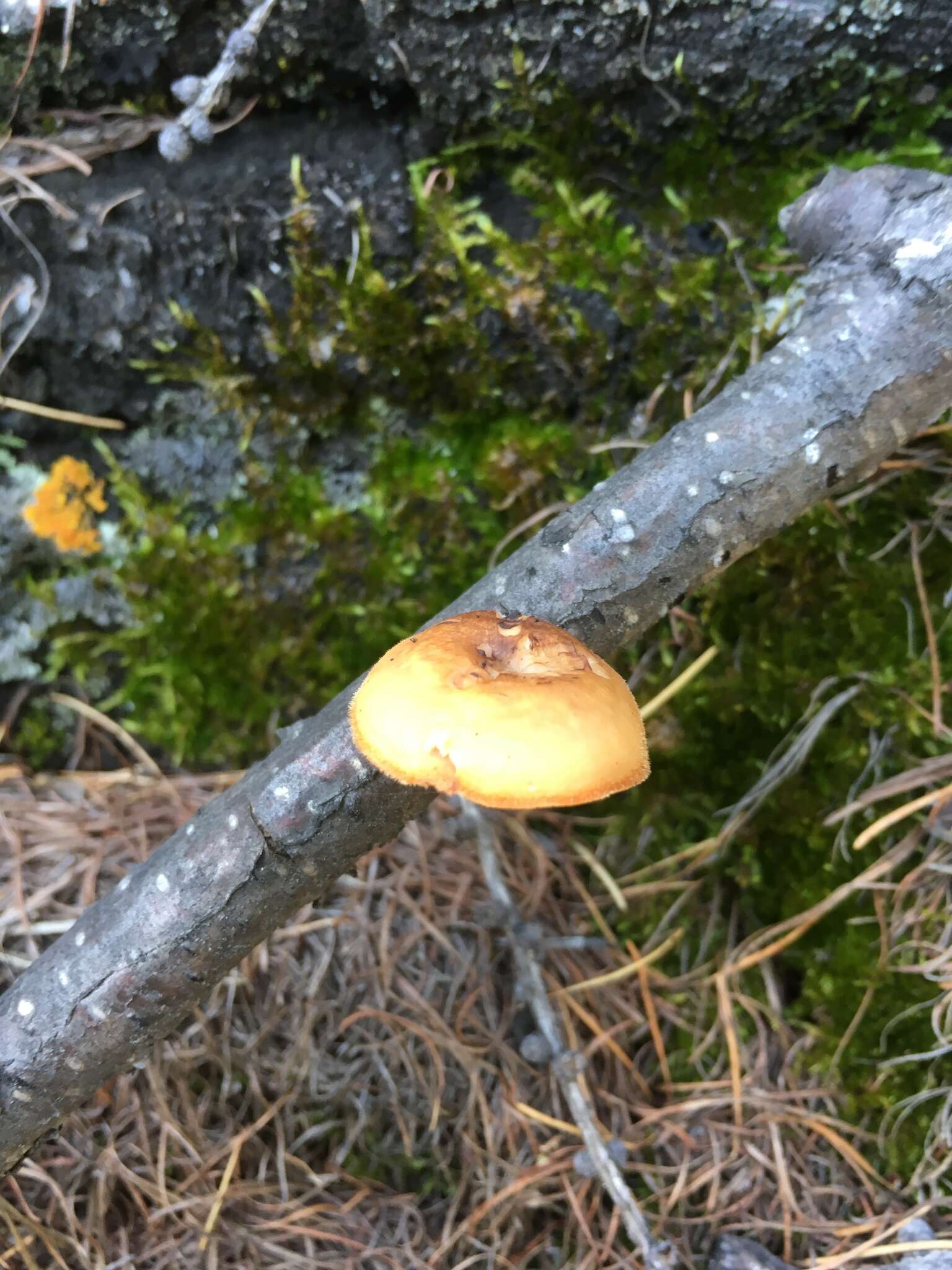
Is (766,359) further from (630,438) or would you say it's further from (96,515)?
(96,515)

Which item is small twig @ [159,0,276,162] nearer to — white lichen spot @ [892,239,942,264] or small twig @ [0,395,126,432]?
small twig @ [0,395,126,432]

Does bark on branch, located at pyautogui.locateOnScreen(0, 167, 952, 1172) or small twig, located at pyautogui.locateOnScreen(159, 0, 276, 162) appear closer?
bark on branch, located at pyautogui.locateOnScreen(0, 167, 952, 1172)

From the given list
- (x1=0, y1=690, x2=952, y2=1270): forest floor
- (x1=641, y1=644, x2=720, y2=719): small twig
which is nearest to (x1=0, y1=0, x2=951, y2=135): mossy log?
(x1=641, y1=644, x2=720, y2=719): small twig

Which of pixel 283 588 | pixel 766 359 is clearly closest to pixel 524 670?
pixel 766 359

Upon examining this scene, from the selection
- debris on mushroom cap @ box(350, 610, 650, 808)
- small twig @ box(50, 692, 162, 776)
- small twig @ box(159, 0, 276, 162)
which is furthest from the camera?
small twig @ box(50, 692, 162, 776)

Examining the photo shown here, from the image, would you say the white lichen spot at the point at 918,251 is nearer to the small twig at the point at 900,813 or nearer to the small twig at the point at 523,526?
the small twig at the point at 523,526
